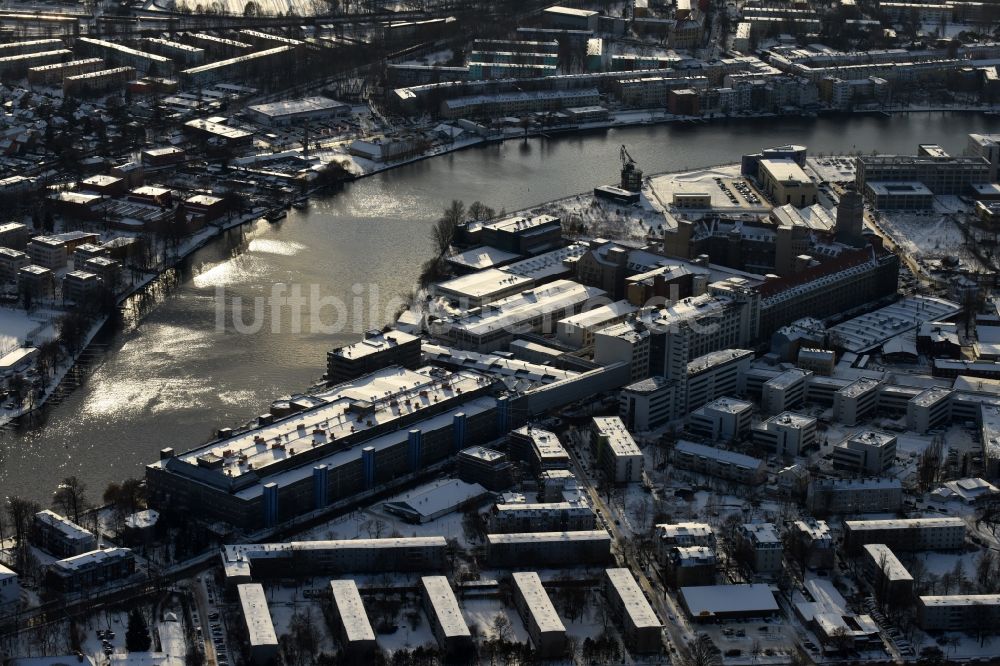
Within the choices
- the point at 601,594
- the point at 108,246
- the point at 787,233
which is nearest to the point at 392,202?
the point at 108,246

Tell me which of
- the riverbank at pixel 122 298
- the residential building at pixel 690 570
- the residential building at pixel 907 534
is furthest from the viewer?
the riverbank at pixel 122 298

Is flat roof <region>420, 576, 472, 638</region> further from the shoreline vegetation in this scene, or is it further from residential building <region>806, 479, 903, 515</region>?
the shoreline vegetation

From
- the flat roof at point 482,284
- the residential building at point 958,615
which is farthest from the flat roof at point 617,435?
the flat roof at point 482,284

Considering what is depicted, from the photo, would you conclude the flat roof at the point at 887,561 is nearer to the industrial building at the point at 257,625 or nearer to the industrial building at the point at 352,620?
the industrial building at the point at 352,620

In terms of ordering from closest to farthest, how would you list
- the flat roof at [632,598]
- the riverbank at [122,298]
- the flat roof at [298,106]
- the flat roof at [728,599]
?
the flat roof at [632,598], the flat roof at [728,599], the riverbank at [122,298], the flat roof at [298,106]

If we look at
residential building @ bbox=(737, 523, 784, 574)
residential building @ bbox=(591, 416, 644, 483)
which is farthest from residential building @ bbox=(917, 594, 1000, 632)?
residential building @ bbox=(591, 416, 644, 483)

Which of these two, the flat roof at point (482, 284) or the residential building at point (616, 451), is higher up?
the flat roof at point (482, 284)

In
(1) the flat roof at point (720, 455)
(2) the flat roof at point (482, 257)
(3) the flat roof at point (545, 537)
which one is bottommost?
(3) the flat roof at point (545, 537)

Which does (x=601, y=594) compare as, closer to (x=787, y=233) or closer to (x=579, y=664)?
(x=579, y=664)
